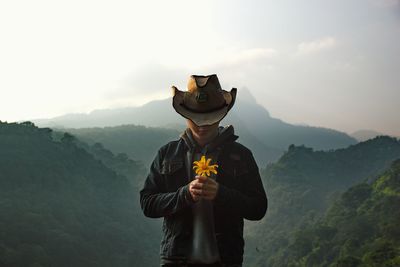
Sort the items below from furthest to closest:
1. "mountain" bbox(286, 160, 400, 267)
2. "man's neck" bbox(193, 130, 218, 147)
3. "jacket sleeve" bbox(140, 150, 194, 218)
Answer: "mountain" bbox(286, 160, 400, 267), "man's neck" bbox(193, 130, 218, 147), "jacket sleeve" bbox(140, 150, 194, 218)

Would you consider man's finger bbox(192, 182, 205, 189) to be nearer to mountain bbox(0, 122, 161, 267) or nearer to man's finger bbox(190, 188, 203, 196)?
A: man's finger bbox(190, 188, 203, 196)

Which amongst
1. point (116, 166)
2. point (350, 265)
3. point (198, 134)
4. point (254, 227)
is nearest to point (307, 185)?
point (254, 227)

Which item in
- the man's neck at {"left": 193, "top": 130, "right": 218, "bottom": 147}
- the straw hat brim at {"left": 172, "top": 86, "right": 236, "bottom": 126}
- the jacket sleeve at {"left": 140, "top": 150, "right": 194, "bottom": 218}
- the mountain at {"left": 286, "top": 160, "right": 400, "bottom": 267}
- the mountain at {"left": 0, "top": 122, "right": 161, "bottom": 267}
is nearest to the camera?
the jacket sleeve at {"left": 140, "top": 150, "right": 194, "bottom": 218}

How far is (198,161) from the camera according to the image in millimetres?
4914

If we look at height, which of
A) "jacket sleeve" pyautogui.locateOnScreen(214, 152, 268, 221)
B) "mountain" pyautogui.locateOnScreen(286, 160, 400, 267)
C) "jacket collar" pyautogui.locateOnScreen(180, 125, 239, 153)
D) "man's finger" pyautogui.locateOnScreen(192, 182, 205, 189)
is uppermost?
"jacket collar" pyautogui.locateOnScreen(180, 125, 239, 153)

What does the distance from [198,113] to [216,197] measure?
→ 912 mm

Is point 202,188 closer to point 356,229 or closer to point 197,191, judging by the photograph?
point 197,191

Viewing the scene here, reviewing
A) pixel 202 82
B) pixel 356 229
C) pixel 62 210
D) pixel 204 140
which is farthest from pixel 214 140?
pixel 356 229

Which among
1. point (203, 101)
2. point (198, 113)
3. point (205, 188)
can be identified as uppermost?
point (203, 101)

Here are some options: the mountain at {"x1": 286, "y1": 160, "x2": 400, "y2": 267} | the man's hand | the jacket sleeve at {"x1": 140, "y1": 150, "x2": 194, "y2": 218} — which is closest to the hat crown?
the jacket sleeve at {"x1": 140, "y1": 150, "x2": 194, "y2": 218}

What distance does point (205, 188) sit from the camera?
14.9 ft

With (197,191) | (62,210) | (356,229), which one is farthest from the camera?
(62,210)

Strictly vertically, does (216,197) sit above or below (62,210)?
above

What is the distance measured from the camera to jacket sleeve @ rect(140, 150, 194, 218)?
4.68m
